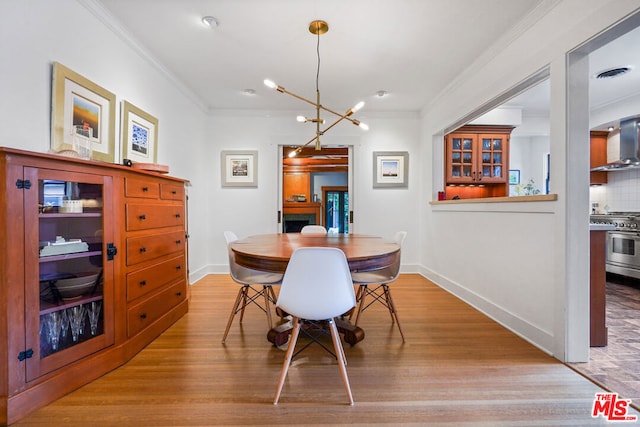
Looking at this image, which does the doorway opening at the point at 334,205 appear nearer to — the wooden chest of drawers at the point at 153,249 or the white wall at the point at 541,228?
the white wall at the point at 541,228

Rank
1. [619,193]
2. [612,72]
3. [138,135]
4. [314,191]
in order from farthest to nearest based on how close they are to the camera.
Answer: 1. [314,191]
2. [619,193]
3. [612,72]
4. [138,135]

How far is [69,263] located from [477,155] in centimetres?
511

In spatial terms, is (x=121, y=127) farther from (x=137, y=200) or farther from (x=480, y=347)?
(x=480, y=347)

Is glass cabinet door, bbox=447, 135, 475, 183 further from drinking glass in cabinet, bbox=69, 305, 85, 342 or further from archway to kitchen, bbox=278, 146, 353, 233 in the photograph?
drinking glass in cabinet, bbox=69, 305, 85, 342

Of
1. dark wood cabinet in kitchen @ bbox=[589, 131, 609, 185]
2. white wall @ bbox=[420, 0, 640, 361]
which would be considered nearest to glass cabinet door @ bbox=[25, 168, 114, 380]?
white wall @ bbox=[420, 0, 640, 361]

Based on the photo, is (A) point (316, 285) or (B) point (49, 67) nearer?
(A) point (316, 285)

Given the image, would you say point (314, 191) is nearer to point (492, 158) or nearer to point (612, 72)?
point (492, 158)

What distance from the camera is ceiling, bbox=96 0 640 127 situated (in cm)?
218

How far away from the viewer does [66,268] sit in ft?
5.40

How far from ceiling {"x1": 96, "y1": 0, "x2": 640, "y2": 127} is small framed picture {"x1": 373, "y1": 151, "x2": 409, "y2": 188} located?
912mm

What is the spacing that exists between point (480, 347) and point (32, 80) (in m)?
3.46

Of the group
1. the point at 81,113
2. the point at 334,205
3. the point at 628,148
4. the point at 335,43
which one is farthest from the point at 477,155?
the point at 81,113

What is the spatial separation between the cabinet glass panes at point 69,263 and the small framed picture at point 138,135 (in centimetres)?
99

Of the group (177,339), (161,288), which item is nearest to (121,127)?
(161,288)
